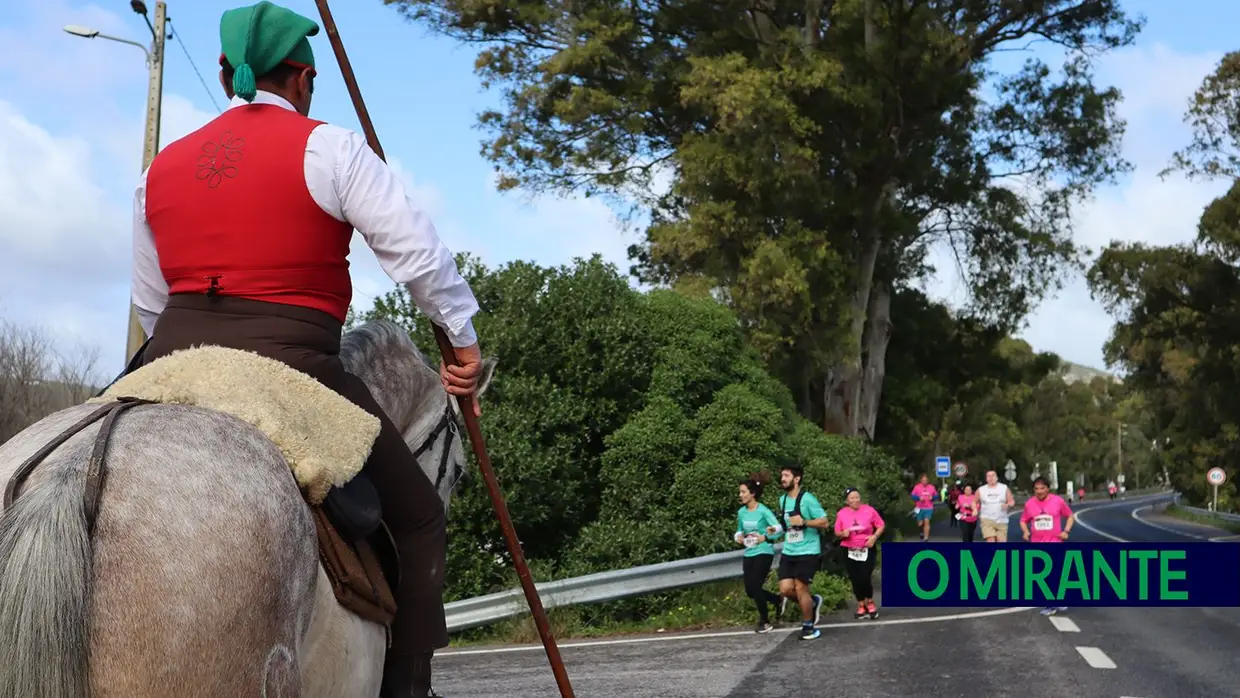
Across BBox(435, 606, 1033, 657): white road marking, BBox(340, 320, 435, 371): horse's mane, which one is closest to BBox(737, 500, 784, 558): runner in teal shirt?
BBox(435, 606, 1033, 657): white road marking

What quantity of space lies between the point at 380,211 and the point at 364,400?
20.6 inches

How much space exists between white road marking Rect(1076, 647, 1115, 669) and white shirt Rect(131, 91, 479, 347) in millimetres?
9192

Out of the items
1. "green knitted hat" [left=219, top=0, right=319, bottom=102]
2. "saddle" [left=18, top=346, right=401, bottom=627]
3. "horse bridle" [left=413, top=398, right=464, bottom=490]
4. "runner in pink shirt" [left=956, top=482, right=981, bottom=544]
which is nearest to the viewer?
"saddle" [left=18, top=346, right=401, bottom=627]

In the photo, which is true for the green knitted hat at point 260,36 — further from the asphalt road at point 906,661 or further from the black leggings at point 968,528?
the black leggings at point 968,528

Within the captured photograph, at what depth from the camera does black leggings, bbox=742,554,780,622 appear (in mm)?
15844

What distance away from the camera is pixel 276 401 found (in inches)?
126

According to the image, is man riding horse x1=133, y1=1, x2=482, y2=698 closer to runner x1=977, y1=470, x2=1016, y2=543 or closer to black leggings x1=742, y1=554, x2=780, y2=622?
black leggings x1=742, y1=554, x2=780, y2=622

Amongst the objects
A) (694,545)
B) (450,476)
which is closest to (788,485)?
(694,545)

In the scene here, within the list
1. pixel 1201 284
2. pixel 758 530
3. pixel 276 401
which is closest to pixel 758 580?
pixel 758 530

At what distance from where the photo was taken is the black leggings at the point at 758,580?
1584 cm

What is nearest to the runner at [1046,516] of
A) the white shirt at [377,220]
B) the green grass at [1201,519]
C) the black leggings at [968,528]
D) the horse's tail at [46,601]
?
the black leggings at [968,528]

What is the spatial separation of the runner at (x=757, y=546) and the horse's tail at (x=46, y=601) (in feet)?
44.7

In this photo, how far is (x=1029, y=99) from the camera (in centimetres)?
3002

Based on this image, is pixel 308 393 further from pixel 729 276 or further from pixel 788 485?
pixel 729 276
